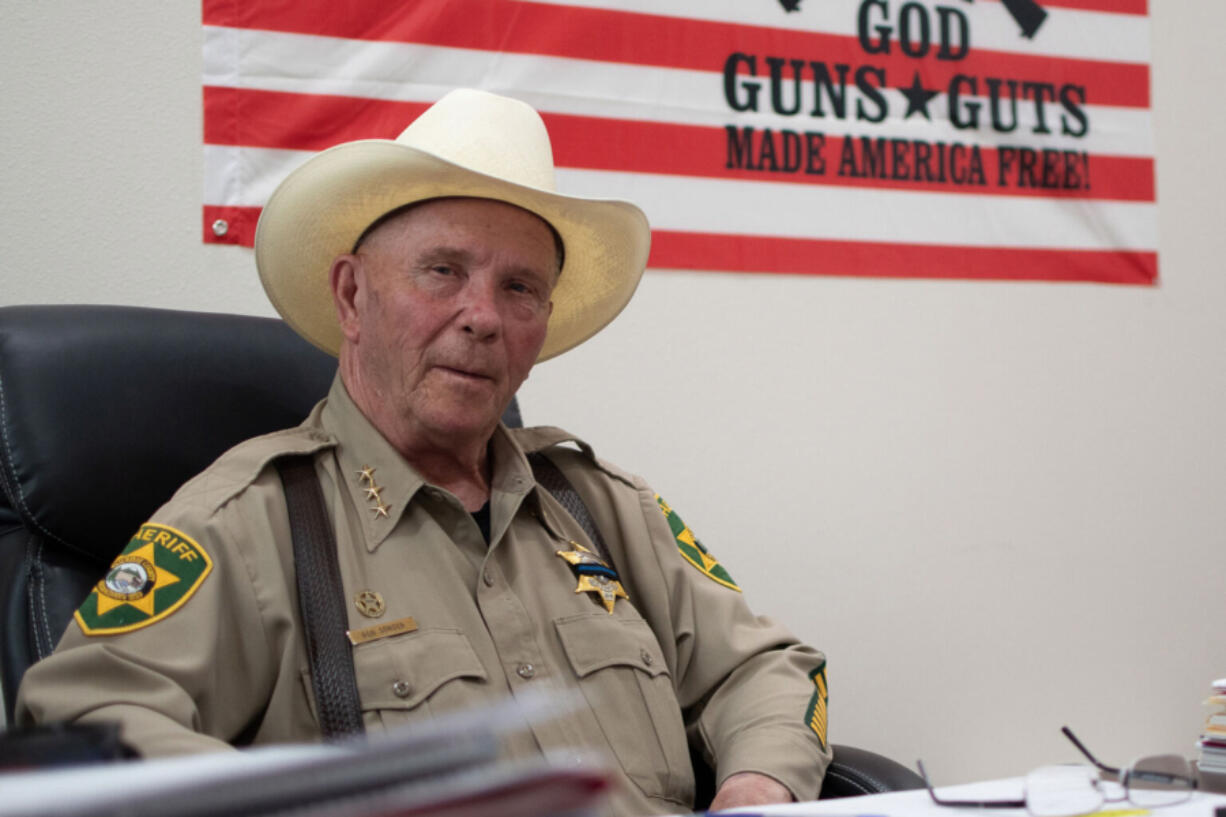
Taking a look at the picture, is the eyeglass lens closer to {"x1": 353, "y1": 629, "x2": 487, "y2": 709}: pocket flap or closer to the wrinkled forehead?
{"x1": 353, "y1": 629, "x2": 487, "y2": 709}: pocket flap

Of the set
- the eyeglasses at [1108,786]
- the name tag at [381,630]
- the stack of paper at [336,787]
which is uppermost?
the stack of paper at [336,787]

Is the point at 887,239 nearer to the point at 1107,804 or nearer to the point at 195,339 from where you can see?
the point at 195,339

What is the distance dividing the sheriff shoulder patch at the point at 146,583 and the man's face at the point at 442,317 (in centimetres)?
33

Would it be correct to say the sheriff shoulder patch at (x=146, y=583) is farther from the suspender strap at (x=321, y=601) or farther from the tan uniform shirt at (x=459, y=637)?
the suspender strap at (x=321, y=601)

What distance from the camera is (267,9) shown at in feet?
5.99

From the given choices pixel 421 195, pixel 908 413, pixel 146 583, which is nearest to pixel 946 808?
pixel 146 583

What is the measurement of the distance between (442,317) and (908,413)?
1184 mm

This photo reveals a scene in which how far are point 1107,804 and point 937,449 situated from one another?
1525mm

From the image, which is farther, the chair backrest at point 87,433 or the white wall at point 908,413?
the white wall at point 908,413

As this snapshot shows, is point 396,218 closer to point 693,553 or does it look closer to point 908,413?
point 693,553

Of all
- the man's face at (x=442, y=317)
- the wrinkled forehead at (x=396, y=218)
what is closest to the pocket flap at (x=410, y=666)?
the man's face at (x=442, y=317)

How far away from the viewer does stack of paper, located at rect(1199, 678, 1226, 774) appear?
1227mm

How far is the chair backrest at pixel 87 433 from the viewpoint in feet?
4.09

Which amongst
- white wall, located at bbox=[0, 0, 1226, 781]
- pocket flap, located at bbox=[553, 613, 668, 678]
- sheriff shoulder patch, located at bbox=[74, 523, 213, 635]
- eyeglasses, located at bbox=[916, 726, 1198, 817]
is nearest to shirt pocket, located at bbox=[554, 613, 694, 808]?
pocket flap, located at bbox=[553, 613, 668, 678]
